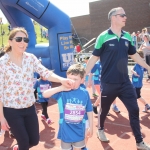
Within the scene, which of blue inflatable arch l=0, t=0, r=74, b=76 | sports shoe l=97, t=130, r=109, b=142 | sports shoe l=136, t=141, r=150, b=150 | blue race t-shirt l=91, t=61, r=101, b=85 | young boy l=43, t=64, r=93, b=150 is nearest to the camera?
young boy l=43, t=64, r=93, b=150

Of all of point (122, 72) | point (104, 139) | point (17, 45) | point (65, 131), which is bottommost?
point (104, 139)

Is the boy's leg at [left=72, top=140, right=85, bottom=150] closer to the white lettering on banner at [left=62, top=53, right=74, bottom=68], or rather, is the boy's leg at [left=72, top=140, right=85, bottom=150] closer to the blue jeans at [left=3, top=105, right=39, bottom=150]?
the blue jeans at [left=3, top=105, right=39, bottom=150]

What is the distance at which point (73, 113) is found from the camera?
2.76 m

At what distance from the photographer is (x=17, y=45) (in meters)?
2.83

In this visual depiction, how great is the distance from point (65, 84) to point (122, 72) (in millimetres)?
1507

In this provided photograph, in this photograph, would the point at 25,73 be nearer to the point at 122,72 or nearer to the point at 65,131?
the point at 65,131

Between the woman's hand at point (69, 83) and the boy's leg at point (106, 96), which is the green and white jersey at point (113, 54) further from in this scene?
the woman's hand at point (69, 83)

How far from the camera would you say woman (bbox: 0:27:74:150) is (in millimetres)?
2789

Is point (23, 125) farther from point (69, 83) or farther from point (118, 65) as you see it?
point (118, 65)

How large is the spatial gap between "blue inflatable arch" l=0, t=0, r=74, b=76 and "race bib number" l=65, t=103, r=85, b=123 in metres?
6.73

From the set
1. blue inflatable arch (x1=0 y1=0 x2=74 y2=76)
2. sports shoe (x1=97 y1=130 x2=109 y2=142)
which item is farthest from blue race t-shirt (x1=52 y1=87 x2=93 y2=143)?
blue inflatable arch (x1=0 y1=0 x2=74 y2=76)

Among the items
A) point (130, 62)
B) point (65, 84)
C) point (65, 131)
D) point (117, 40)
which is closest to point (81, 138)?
point (65, 131)

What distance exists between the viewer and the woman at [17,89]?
2.79 m

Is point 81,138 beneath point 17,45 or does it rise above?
beneath
